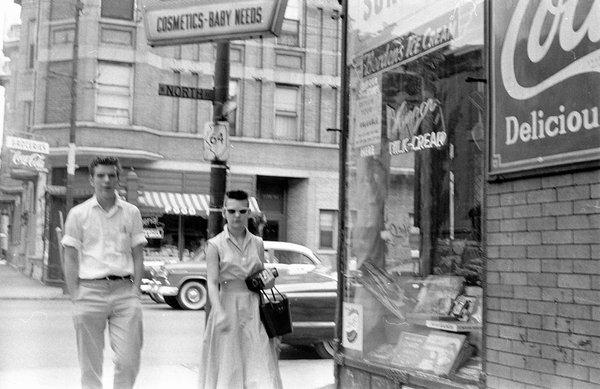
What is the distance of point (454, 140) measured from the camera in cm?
590

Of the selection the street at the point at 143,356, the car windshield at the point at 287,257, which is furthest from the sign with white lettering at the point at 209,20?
the car windshield at the point at 287,257

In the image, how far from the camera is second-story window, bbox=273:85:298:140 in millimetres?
28094

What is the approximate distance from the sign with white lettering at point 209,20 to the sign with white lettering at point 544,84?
231cm

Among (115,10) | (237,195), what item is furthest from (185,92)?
(115,10)

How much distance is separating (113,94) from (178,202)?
403 cm

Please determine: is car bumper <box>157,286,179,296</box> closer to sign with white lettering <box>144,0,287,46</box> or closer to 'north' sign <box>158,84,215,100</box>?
'north' sign <box>158,84,215,100</box>

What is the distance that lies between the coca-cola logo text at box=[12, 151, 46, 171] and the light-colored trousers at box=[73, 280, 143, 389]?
18859 millimetres

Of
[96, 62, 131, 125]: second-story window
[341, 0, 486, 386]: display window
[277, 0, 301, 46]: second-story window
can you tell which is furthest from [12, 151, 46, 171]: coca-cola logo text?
[341, 0, 486, 386]: display window

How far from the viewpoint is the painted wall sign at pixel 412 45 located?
5.64 m

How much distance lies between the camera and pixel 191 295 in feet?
57.7

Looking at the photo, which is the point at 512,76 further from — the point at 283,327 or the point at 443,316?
the point at 283,327

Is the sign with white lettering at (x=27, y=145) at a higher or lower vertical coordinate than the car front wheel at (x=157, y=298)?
higher

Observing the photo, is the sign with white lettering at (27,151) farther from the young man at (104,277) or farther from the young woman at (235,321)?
the young woman at (235,321)

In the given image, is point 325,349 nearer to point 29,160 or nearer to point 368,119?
point 368,119
